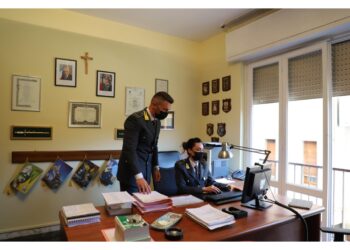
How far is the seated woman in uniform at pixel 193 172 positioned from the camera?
82.7 inches

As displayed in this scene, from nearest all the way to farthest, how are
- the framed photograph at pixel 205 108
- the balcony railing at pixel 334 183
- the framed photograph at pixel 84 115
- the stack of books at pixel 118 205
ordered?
1. the stack of books at pixel 118 205
2. the balcony railing at pixel 334 183
3. the framed photograph at pixel 84 115
4. the framed photograph at pixel 205 108

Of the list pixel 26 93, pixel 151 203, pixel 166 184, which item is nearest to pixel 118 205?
pixel 151 203

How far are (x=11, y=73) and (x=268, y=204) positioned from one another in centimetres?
Answer: 283

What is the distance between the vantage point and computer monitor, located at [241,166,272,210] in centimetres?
164

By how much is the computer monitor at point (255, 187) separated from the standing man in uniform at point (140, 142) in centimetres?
75

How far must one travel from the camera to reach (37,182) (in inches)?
110

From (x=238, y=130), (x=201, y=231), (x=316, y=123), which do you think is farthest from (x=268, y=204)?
(x=238, y=130)

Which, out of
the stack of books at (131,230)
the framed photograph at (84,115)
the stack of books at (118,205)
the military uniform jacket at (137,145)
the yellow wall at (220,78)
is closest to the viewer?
the stack of books at (131,230)

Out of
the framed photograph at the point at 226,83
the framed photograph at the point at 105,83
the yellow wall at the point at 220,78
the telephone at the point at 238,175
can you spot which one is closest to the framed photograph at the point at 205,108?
the yellow wall at the point at 220,78

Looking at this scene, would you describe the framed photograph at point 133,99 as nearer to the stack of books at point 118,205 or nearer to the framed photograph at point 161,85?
the framed photograph at point 161,85

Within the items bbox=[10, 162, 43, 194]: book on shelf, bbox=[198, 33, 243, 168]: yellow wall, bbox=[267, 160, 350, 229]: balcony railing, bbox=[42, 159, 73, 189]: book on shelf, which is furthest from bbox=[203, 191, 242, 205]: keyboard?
bbox=[10, 162, 43, 194]: book on shelf

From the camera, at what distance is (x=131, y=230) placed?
1.12 meters

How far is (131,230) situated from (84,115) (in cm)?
225

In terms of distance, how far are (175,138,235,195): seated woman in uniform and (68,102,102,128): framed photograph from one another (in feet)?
4.77
